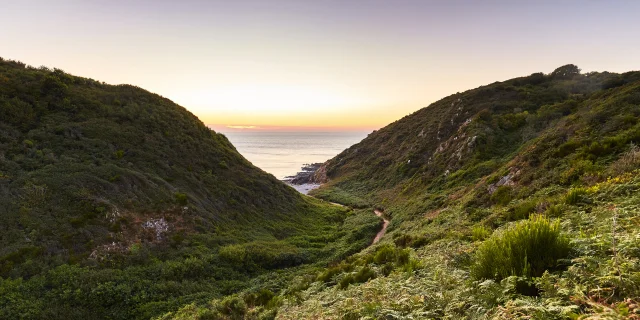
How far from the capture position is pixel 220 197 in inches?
1070

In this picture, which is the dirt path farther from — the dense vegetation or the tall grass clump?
the tall grass clump

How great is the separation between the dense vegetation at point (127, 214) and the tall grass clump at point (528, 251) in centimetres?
676

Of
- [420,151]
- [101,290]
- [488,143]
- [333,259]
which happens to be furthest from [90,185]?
[420,151]

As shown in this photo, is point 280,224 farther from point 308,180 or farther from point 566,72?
point 566,72

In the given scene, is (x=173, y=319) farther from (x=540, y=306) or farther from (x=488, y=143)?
(x=488, y=143)

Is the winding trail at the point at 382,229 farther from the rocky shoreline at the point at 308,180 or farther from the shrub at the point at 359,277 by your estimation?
the rocky shoreline at the point at 308,180

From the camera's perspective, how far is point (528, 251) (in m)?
5.06

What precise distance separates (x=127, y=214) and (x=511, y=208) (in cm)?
2180

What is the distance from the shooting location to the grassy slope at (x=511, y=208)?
412 centimetres

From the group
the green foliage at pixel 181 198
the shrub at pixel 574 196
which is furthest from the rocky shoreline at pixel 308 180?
the shrub at pixel 574 196

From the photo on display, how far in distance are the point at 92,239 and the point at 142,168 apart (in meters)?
8.99

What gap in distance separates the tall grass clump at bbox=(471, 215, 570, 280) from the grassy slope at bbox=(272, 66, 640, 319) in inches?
7.6

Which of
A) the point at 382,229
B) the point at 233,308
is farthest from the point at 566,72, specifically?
the point at 233,308

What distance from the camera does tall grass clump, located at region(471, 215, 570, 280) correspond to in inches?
193
